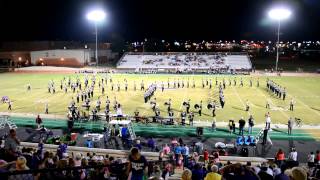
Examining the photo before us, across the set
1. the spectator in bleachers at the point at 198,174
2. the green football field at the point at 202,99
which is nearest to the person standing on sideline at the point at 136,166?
the spectator in bleachers at the point at 198,174

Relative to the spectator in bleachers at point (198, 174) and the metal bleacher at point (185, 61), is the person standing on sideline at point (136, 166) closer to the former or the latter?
the spectator in bleachers at point (198, 174)

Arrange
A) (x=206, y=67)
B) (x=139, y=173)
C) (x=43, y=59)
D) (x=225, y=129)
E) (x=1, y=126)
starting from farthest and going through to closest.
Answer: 1. (x=43, y=59)
2. (x=206, y=67)
3. (x=225, y=129)
4. (x=1, y=126)
5. (x=139, y=173)

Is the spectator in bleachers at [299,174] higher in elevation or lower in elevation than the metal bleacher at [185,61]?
lower

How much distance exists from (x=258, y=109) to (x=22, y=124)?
16.9m

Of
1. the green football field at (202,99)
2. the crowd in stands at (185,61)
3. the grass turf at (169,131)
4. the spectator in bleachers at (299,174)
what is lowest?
the grass turf at (169,131)

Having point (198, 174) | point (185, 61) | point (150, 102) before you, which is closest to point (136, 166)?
point (198, 174)

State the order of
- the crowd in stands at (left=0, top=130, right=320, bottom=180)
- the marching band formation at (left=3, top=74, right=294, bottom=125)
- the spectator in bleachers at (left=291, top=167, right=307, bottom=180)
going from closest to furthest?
the spectator in bleachers at (left=291, top=167, right=307, bottom=180)
the crowd in stands at (left=0, top=130, right=320, bottom=180)
the marching band formation at (left=3, top=74, right=294, bottom=125)

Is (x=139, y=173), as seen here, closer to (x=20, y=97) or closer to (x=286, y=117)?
(x=286, y=117)

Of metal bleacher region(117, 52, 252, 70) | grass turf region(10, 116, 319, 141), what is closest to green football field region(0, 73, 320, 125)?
grass turf region(10, 116, 319, 141)

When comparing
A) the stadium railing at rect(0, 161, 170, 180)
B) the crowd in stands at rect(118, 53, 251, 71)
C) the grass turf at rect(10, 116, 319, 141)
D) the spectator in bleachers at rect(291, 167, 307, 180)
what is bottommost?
the grass turf at rect(10, 116, 319, 141)

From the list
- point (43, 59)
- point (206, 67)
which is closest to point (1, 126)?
point (206, 67)

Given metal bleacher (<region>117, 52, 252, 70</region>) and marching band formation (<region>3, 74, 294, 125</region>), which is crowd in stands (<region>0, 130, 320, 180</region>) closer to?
marching band formation (<region>3, 74, 294, 125</region>)

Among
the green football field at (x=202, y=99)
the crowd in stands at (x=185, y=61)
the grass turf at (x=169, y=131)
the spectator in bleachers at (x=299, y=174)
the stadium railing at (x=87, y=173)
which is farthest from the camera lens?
the crowd in stands at (x=185, y=61)

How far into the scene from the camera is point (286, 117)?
84.0ft
